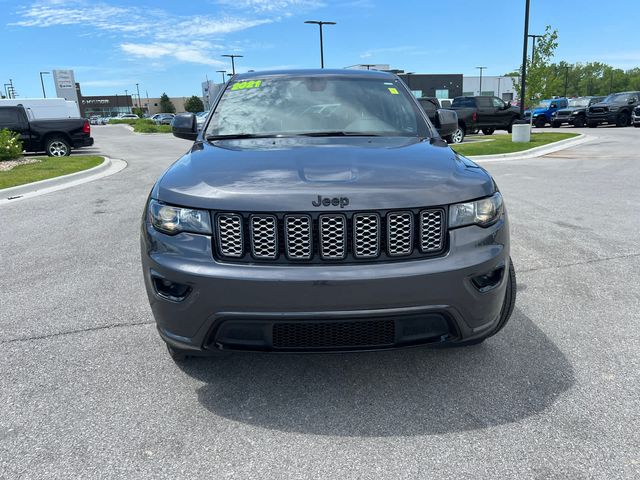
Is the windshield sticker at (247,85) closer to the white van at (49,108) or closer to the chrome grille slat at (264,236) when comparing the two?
the chrome grille slat at (264,236)

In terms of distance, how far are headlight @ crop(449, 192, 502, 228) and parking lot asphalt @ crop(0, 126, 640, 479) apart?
0.90 meters

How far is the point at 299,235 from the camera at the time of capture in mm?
2221

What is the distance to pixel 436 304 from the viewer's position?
2213mm

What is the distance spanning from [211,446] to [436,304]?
1171 mm

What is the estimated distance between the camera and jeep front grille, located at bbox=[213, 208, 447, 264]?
87.4 inches

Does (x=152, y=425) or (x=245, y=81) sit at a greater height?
(x=245, y=81)

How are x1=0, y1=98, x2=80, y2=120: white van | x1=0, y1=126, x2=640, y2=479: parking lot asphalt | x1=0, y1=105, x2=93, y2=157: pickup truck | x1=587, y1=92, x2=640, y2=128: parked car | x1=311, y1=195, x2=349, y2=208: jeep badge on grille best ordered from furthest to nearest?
x1=587, y1=92, x2=640, y2=128: parked car < x1=0, y1=98, x2=80, y2=120: white van < x1=0, y1=105, x2=93, y2=157: pickup truck < x1=311, y1=195, x2=349, y2=208: jeep badge on grille < x1=0, y1=126, x2=640, y2=479: parking lot asphalt

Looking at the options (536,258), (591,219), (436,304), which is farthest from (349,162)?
(591,219)

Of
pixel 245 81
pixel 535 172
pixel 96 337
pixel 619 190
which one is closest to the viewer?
pixel 96 337

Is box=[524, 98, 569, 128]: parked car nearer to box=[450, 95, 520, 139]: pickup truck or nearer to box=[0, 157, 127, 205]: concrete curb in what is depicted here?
box=[450, 95, 520, 139]: pickup truck

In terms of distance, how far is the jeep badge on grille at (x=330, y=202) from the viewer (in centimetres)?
221

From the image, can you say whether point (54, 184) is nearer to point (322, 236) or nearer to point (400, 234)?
point (322, 236)

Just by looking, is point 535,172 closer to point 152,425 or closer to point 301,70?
point 301,70

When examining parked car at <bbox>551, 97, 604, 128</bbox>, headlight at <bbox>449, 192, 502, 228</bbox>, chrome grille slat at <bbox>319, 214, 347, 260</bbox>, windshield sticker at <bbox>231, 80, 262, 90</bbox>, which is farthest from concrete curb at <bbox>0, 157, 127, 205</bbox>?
parked car at <bbox>551, 97, 604, 128</bbox>
